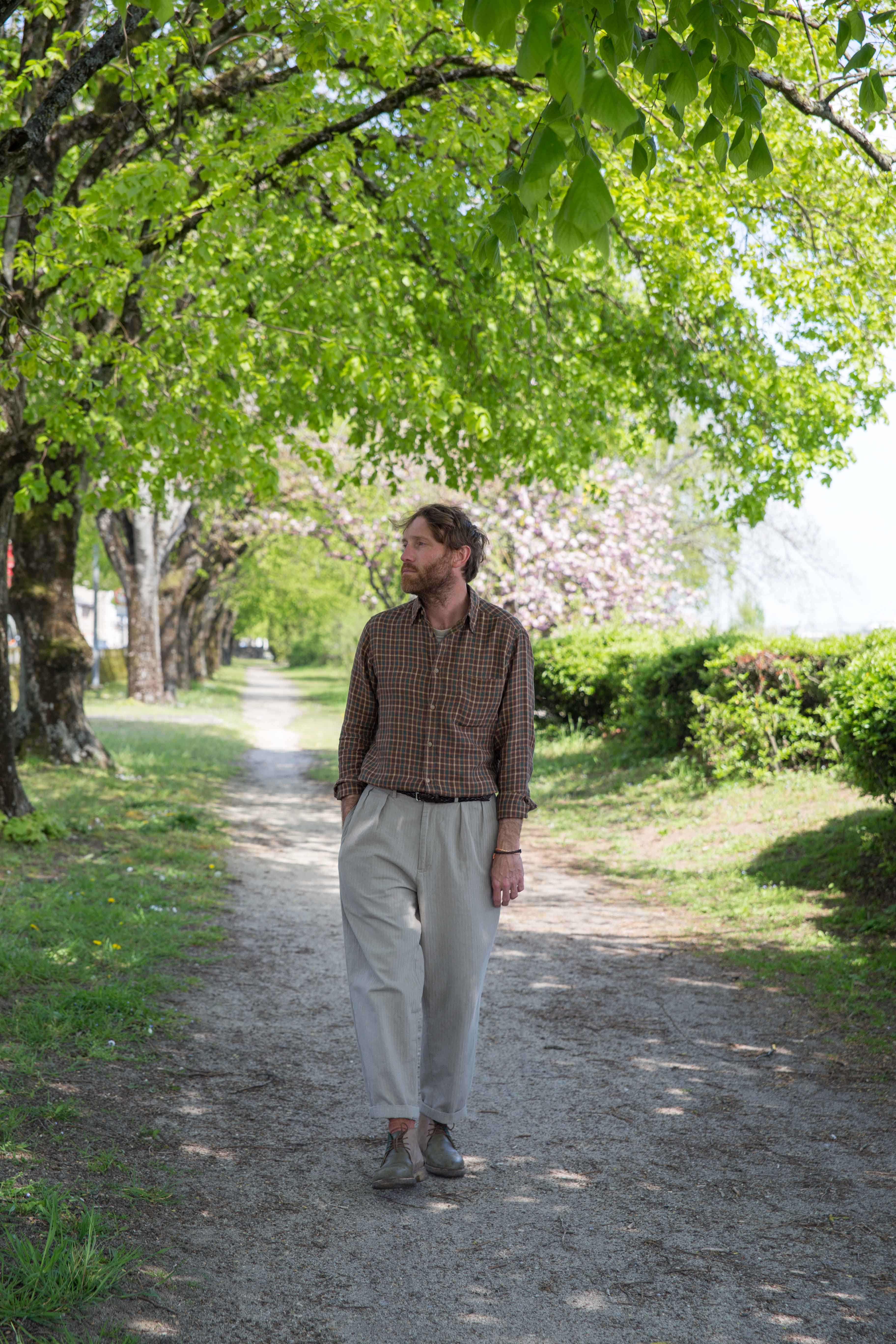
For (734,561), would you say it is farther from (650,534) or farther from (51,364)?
(51,364)

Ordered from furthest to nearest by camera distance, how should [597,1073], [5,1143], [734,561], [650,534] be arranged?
[734,561] → [650,534] → [597,1073] → [5,1143]

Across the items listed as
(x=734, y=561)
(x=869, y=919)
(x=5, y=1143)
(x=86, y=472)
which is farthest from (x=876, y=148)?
(x=734, y=561)

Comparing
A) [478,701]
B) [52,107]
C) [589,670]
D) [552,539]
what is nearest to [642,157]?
[478,701]

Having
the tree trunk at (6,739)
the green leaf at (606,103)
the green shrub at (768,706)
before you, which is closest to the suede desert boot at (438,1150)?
the green leaf at (606,103)

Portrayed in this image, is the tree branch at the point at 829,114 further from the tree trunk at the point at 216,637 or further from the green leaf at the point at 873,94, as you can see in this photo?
the tree trunk at the point at 216,637

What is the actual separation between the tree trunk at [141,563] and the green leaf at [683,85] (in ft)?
61.2

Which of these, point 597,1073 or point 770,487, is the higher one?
point 770,487

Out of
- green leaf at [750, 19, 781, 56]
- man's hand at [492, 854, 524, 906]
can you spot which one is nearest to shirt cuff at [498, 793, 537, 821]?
man's hand at [492, 854, 524, 906]

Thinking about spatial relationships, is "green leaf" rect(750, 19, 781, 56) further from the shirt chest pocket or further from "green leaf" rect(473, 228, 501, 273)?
the shirt chest pocket

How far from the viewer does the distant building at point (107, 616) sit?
50156 mm

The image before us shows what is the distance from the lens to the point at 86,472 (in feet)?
41.1

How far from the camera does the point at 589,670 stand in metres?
17.5

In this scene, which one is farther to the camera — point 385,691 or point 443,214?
point 443,214

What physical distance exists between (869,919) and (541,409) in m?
5.62
